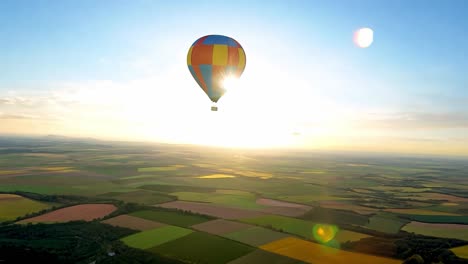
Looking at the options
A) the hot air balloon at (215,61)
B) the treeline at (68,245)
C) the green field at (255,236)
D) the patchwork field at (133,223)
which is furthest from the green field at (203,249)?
the hot air balloon at (215,61)

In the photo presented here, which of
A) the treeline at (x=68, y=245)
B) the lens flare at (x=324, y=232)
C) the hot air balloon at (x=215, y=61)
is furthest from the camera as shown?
the lens flare at (x=324, y=232)

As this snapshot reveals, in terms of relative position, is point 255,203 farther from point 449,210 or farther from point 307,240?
point 449,210

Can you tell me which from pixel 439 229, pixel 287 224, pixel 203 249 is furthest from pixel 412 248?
pixel 203 249

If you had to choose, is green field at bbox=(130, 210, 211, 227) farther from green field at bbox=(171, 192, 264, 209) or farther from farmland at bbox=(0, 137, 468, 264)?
green field at bbox=(171, 192, 264, 209)

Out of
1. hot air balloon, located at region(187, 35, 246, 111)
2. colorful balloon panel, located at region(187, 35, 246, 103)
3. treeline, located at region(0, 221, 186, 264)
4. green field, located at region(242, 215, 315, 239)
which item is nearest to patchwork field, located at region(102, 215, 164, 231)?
treeline, located at region(0, 221, 186, 264)

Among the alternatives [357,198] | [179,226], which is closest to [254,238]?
[179,226]

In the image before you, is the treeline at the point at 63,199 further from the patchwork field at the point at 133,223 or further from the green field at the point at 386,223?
the green field at the point at 386,223
